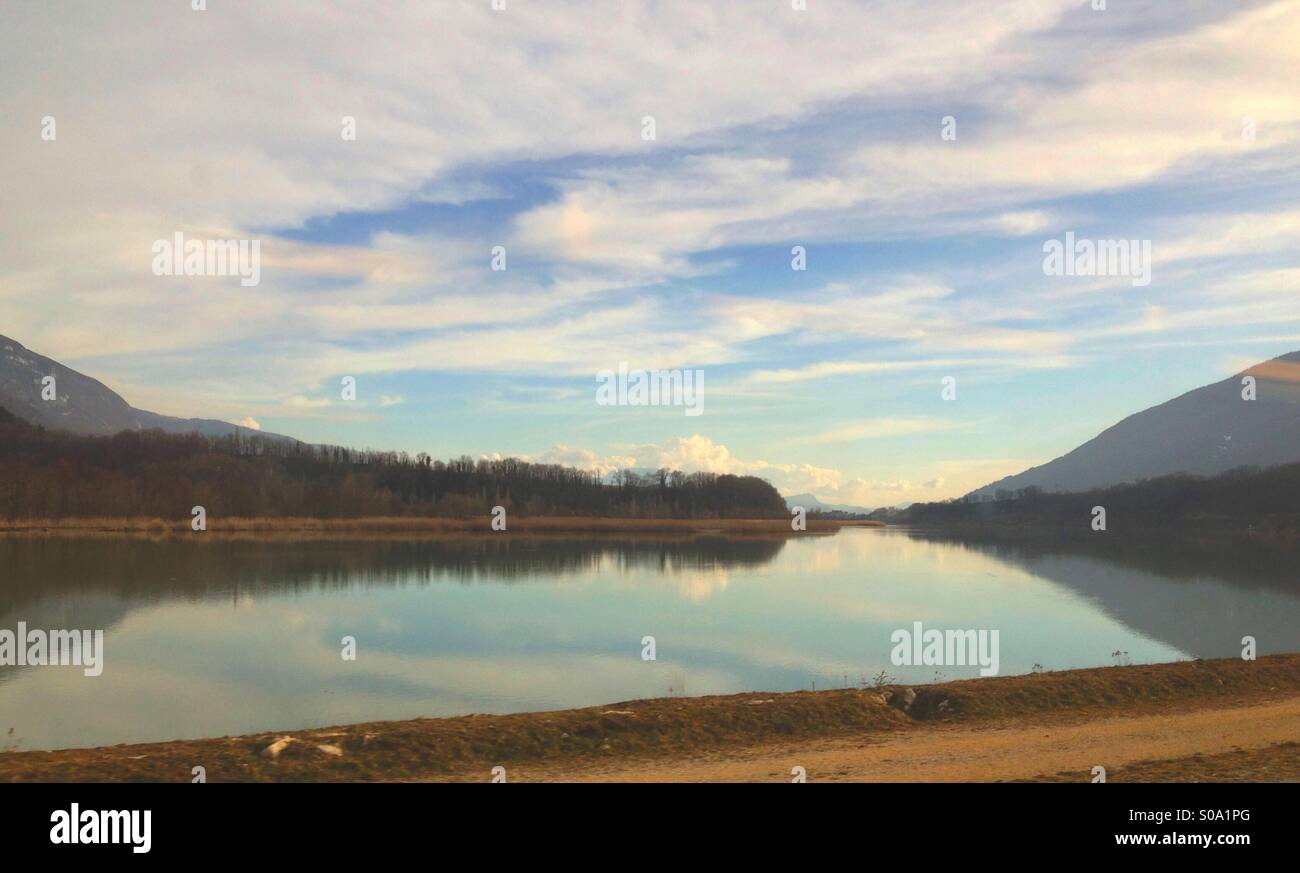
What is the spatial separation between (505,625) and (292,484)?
85.3m

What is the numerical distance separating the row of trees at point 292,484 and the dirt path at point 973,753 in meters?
82.5

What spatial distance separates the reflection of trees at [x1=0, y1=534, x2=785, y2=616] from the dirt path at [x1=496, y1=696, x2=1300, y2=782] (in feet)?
77.1

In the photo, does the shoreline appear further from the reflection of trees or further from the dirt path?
the reflection of trees

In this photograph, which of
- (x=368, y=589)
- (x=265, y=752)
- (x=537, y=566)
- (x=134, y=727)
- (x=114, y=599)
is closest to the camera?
(x=265, y=752)

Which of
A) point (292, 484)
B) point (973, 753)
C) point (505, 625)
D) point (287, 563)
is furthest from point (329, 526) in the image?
point (973, 753)

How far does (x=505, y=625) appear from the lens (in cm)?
2391

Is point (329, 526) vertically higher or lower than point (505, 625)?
higher

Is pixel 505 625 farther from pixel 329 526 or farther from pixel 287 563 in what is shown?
pixel 329 526

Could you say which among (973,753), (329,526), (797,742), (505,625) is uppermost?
(973,753)
